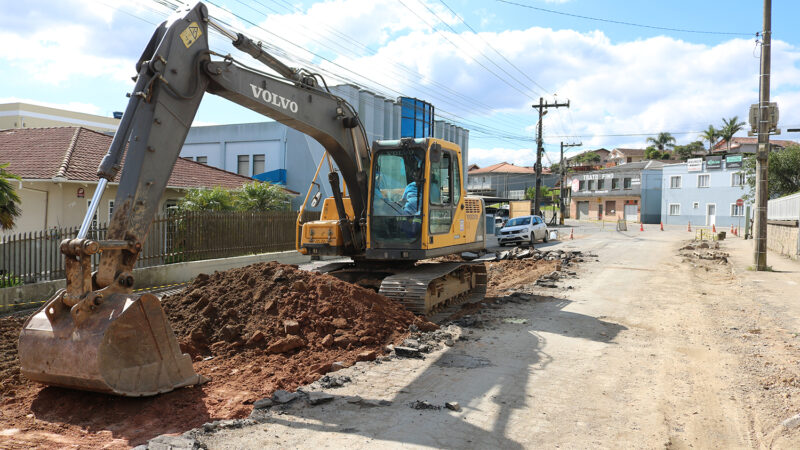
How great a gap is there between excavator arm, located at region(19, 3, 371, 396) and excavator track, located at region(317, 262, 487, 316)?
3895 millimetres

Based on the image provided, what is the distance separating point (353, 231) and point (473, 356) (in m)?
3.43

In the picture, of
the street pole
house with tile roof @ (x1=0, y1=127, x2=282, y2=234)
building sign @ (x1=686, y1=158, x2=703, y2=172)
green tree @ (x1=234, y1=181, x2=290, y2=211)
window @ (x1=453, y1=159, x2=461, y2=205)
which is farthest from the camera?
building sign @ (x1=686, y1=158, x2=703, y2=172)

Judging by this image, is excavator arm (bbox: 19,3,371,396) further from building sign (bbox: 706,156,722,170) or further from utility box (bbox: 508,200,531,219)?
building sign (bbox: 706,156,722,170)

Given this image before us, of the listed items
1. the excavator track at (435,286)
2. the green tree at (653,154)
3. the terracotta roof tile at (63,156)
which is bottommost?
the excavator track at (435,286)

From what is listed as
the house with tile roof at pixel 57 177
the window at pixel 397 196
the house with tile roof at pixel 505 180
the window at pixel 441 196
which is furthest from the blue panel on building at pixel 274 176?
the house with tile roof at pixel 505 180

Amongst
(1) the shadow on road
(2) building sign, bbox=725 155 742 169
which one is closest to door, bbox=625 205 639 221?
(2) building sign, bbox=725 155 742 169

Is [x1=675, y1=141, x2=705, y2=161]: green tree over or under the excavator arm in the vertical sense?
over

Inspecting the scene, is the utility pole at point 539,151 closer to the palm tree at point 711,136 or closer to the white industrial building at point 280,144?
the white industrial building at point 280,144

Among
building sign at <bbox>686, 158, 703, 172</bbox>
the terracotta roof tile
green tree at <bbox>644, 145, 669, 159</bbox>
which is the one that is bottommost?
the terracotta roof tile

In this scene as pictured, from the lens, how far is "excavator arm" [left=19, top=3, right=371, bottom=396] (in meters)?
4.77

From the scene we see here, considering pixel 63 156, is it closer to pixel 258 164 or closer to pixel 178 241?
pixel 178 241

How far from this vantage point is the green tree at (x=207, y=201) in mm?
18859

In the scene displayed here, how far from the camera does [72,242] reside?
4.71 m

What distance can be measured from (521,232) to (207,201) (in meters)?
16.1
